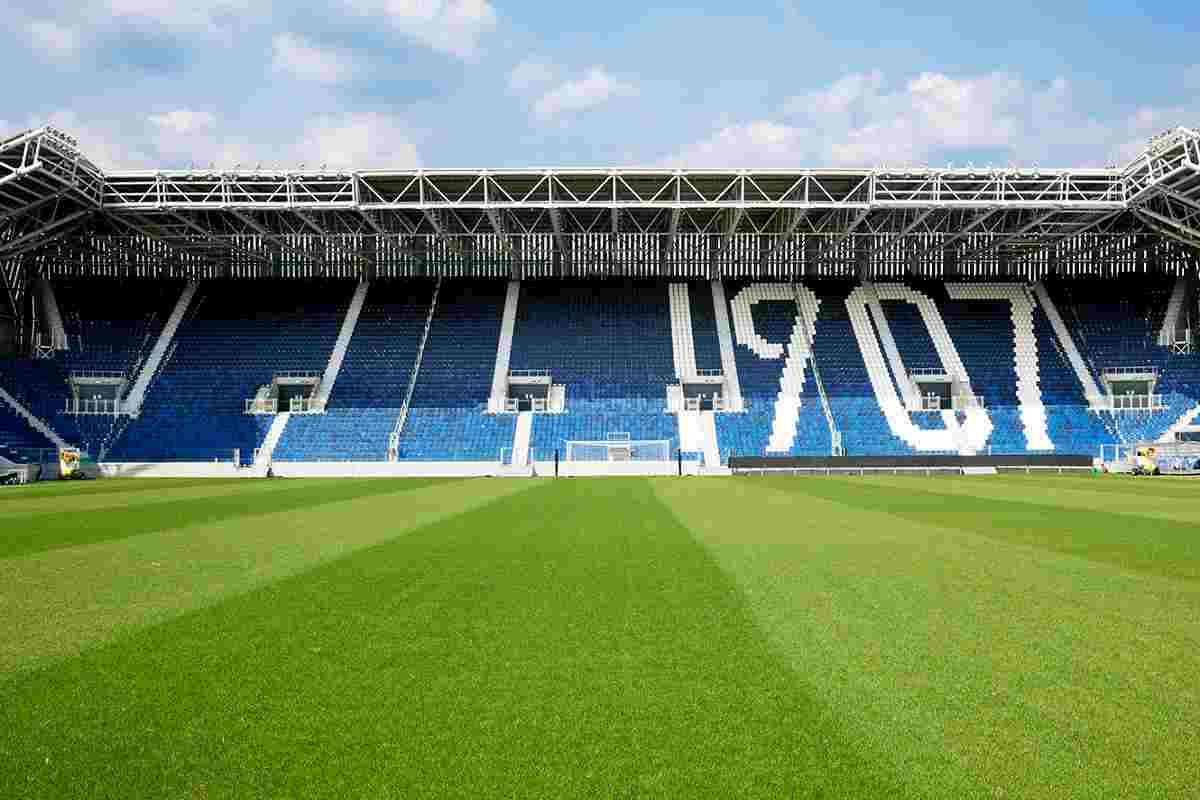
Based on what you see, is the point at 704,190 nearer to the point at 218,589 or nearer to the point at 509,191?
the point at 509,191

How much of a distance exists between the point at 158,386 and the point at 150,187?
10.1 meters

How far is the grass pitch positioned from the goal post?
982 inches

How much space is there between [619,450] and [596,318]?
939cm

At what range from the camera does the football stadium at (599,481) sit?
3947 mm

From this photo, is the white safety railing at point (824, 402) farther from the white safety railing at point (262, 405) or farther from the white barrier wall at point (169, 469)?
the white safety railing at point (262, 405)

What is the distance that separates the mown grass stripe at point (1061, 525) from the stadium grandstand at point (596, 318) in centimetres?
1563

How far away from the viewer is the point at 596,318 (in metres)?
43.2

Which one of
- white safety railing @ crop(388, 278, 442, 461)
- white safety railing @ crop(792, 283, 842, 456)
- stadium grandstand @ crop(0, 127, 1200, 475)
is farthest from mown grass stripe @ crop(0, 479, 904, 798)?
white safety railing @ crop(792, 283, 842, 456)

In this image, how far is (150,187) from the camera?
3306 cm

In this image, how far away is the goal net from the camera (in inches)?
A: 1423

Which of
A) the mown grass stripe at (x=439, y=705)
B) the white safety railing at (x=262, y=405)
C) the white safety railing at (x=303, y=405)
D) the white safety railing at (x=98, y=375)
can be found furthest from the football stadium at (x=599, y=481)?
the white safety railing at (x=303, y=405)

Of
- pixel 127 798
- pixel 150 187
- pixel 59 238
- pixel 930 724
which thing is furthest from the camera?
pixel 59 238

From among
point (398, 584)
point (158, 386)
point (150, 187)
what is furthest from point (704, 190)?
point (398, 584)

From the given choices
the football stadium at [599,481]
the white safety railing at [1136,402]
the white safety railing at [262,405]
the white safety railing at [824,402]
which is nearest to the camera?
the football stadium at [599,481]
